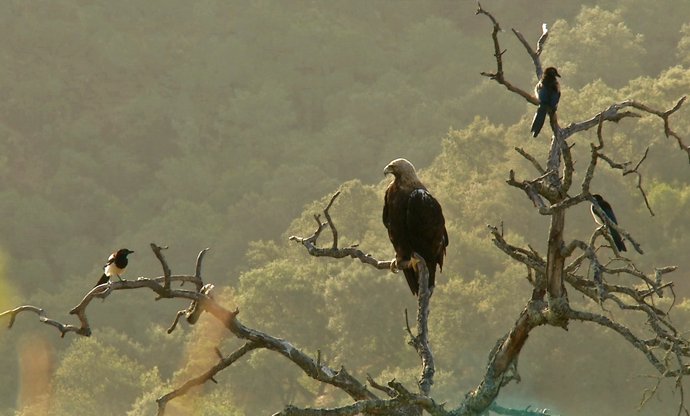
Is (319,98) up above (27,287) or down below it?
above

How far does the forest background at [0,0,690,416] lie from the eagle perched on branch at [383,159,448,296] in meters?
23.5

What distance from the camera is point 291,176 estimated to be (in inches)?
3627

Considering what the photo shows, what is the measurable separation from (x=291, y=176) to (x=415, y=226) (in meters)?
80.8

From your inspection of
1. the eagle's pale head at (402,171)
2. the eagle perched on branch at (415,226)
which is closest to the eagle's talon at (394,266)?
the eagle perched on branch at (415,226)

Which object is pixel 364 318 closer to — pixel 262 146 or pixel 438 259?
pixel 262 146

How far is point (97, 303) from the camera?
7694cm

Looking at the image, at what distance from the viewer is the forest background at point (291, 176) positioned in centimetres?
5950

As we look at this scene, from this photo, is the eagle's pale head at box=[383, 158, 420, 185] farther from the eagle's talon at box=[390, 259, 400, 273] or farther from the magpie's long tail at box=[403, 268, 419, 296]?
the eagle's talon at box=[390, 259, 400, 273]

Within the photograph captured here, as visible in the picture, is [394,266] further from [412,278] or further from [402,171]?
[402,171]

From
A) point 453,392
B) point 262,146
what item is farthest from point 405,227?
point 262,146

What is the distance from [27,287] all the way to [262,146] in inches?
838

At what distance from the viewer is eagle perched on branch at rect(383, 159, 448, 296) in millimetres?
11484

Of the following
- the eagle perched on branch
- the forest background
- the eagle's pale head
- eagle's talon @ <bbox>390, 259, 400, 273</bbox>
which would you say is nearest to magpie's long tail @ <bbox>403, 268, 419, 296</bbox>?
the eagle perched on branch

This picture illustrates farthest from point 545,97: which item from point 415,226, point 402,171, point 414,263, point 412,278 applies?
point 412,278
